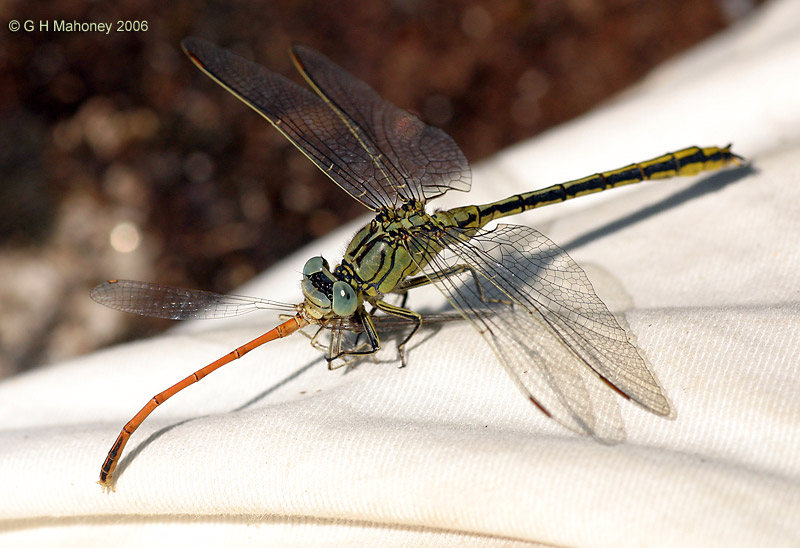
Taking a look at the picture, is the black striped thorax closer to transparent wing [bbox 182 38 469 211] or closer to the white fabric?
transparent wing [bbox 182 38 469 211]

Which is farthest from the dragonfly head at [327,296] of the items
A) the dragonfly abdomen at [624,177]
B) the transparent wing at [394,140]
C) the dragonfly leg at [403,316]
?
the dragonfly abdomen at [624,177]

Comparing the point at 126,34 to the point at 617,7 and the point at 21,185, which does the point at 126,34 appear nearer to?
the point at 21,185

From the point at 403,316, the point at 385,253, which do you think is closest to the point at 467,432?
the point at 403,316

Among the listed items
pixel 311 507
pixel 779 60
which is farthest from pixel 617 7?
pixel 311 507

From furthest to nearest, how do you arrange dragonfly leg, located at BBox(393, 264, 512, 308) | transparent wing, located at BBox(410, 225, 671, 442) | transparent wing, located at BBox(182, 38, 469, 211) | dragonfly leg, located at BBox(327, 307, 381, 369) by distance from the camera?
1. transparent wing, located at BBox(182, 38, 469, 211)
2. dragonfly leg, located at BBox(393, 264, 512, 308)
3. dragonfly leg, located at BBox(327, 307, 381, 369)
4. transparent wing, located at BBox(410, 225, 671, 442)

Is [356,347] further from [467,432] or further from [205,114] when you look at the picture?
[205,114]

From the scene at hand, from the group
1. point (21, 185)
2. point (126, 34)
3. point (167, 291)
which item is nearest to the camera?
point (167, 291)

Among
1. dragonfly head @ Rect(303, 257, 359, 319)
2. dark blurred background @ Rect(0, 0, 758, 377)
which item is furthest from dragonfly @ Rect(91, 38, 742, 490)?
dark blurred background @ Rect(0, 0, 758, 377)
